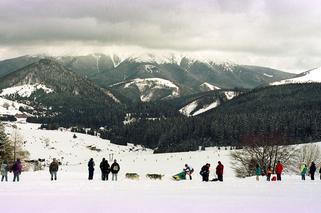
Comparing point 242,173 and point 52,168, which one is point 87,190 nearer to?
point 52,168

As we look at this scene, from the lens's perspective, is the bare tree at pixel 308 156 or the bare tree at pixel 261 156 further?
the bare tree at pixel 308 156

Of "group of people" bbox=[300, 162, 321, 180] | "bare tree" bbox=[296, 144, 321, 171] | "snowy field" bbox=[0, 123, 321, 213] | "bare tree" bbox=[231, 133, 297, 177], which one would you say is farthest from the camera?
"bare tree" bbox=[296, 144, 321, 171]

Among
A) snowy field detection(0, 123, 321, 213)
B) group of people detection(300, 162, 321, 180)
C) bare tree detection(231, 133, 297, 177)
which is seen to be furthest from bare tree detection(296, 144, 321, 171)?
snowy field detection(0, 123, 321, 213)

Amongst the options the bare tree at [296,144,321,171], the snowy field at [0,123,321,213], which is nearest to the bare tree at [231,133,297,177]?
the bare tree at [296,144,321,171]

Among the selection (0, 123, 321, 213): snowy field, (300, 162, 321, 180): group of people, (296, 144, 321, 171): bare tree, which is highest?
(296, 144, 321, 171): bare tree

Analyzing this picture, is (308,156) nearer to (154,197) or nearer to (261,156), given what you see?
(261,156)

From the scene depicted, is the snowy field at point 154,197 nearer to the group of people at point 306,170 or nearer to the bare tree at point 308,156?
the group of people at point 306,170

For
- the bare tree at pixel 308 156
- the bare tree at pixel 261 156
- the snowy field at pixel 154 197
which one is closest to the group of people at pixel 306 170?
the snowy field at pixel 154 197

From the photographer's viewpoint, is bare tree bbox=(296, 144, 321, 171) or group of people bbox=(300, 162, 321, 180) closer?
group of people bbox=(300, 162, 321, 180)

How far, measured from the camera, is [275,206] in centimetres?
2502

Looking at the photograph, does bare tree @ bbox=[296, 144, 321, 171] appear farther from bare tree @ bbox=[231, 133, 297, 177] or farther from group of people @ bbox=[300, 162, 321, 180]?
group of people @ bbox=[300, 162, 321, 180]

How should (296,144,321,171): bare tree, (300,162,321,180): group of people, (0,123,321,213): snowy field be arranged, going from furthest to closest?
(296,144,321,171): bare tree
(300,162,321,180): group of people
(0,123,321,213): snowy field

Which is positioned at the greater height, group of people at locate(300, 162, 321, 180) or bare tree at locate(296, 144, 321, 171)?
bare tree at locate(296, 144, 321, 171)

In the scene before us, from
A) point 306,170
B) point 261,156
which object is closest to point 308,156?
point 261,156
